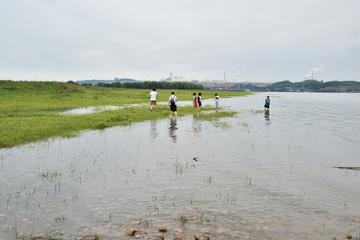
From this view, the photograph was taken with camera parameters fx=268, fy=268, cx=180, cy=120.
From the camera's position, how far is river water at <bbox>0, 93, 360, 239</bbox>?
6.75m

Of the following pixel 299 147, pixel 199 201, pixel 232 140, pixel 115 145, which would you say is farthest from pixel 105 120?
pixel 199 201

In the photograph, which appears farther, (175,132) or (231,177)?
(175,132)

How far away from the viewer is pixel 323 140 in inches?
767

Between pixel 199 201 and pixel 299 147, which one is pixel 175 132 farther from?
pixel 199 201

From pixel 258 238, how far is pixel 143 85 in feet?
525

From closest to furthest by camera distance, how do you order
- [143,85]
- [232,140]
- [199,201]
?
[199,201]
[232,140]
[143,85]

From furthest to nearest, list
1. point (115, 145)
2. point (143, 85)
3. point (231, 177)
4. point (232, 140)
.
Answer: point (143, 85) < point (232, 140) < point (115, 145) < point (231, 177)

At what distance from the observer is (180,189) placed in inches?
366

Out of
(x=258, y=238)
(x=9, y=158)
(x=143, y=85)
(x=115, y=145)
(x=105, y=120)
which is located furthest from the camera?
(x=143, y=85)

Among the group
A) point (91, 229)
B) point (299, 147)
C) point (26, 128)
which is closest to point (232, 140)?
point (299, 147)

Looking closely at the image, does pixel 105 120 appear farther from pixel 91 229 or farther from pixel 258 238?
pixel 258 238

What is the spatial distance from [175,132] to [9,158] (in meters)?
11.7

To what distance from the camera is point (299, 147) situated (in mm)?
16750

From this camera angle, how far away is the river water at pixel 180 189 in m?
6.75
